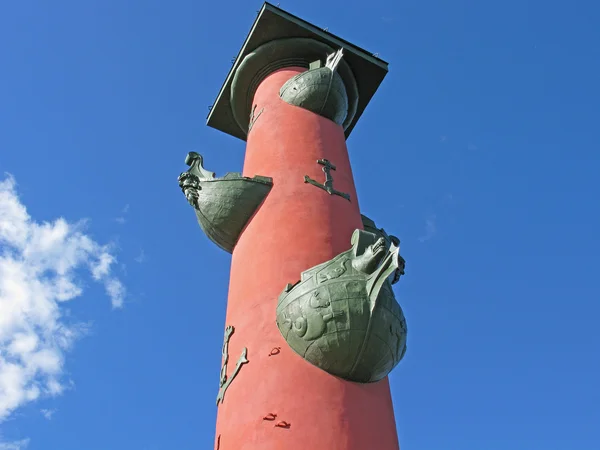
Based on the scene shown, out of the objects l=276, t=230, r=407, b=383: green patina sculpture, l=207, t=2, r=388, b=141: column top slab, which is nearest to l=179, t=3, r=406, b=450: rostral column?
l=276, t=230, r=407, b=383: green patina sculpture

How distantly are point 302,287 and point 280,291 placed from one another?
0.53 metres

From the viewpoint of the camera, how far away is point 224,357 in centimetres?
856

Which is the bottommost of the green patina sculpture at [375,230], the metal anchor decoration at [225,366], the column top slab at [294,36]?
the metal anchor decoration at [225,366]

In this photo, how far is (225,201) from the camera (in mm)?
10133

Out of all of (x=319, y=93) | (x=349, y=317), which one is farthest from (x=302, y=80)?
(x=349, y=317)

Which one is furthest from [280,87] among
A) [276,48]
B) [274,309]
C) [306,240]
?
[274,309]

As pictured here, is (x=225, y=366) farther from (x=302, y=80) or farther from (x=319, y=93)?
(x=302, y=80)

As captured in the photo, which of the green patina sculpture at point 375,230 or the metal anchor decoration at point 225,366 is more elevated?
the green patina sculpture at point 375,230

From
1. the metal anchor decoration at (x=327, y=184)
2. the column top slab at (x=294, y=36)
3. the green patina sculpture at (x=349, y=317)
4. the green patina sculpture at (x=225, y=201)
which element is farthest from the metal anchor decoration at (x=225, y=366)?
the column top slab at (x=294, y=36)

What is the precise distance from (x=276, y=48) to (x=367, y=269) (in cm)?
752

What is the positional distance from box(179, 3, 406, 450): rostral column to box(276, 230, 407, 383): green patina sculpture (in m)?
0.01

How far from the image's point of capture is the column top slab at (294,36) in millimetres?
13938

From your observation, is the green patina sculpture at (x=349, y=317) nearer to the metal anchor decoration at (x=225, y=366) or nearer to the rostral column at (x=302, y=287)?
the rostral column at (x=302, y=287)

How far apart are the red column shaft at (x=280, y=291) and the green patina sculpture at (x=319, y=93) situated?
23 centimetres
